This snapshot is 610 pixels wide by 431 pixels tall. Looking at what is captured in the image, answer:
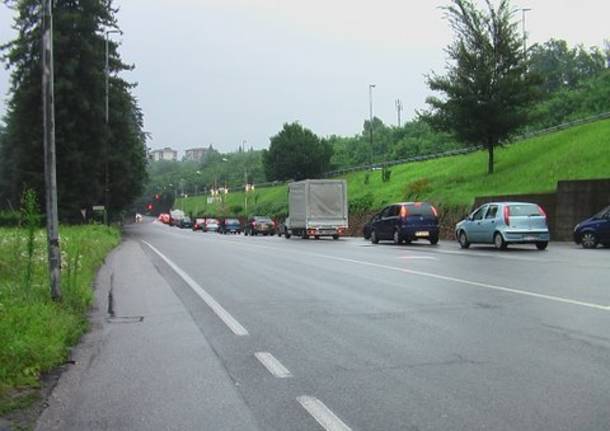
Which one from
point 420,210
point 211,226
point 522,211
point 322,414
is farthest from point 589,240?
point 211,226

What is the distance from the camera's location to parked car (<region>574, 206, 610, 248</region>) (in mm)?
22875

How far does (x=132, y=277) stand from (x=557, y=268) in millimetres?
Result: 9886

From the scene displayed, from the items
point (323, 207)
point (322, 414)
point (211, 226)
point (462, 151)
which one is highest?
point (462, 151)

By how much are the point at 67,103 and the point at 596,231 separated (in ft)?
120

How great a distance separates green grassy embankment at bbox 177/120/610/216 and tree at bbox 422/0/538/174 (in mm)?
2638

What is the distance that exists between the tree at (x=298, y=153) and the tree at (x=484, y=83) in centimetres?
5458

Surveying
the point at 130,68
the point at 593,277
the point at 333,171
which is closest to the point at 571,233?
the point at 593,277

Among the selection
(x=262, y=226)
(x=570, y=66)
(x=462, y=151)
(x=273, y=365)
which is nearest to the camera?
(x=273, y=365)

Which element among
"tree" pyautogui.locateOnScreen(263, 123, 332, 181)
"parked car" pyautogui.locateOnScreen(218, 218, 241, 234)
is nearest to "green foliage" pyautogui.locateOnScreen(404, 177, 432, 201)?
"parked car" pyautogui.locateOnScreen(218, 218, 241, 234)

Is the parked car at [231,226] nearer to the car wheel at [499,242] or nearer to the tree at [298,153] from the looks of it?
the tree at [298,153]

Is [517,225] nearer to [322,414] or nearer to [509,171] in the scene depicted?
[509,171]

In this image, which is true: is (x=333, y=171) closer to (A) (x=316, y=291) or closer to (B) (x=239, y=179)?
(B) (x=239, y=179)

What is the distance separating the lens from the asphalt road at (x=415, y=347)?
530 cm

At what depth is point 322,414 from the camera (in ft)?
17.4
